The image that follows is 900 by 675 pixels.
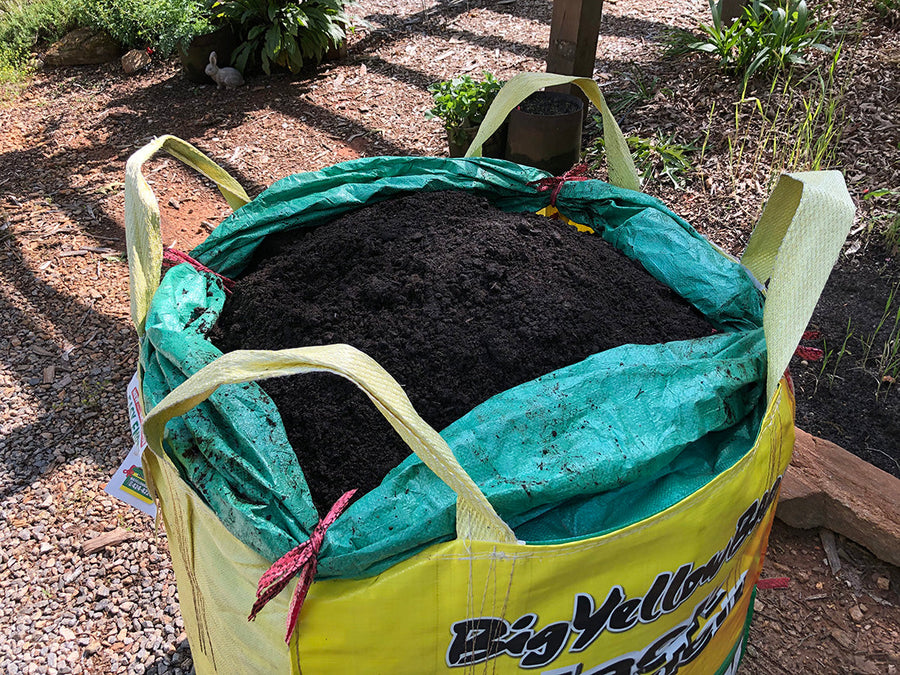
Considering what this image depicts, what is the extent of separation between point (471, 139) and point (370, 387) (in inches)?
111

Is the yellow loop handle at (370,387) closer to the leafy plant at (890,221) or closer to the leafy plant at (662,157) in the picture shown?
the leafy plant at (890,221)

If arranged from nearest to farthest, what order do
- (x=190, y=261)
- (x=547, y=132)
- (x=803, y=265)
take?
(x=803, y=265) → (x=190, y=261) → (x=547, y=132)

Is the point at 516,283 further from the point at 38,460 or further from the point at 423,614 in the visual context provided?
the point at 38,460

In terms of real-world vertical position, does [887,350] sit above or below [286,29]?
below

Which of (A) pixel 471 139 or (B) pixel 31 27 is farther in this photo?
(B) pixel 31 27

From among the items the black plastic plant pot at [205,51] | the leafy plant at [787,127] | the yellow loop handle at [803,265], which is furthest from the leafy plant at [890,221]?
the black plastic plant pot at [205,51]

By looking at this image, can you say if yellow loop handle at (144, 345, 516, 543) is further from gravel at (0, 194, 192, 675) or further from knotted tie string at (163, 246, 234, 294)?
gravel at (0, 194, 192, 675)

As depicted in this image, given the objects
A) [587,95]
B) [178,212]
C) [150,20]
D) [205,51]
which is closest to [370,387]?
[587,95]

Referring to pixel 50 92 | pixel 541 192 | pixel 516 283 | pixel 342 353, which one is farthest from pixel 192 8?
pixel 342 353

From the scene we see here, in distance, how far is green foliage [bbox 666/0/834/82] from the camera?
3.49 metres

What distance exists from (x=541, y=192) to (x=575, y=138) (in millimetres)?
1690

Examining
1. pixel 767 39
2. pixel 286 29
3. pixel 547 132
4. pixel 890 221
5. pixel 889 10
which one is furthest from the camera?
pixel 286 29

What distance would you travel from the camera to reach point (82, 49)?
5.27 m

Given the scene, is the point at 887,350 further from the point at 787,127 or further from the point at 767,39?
the point at 767,39
